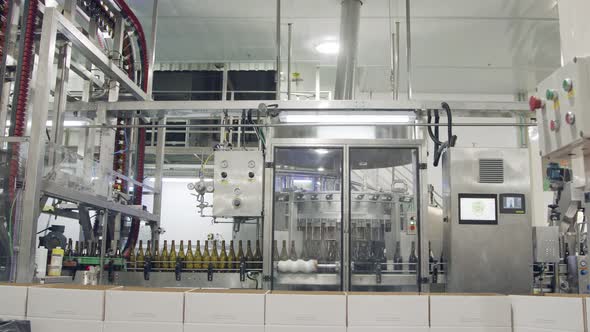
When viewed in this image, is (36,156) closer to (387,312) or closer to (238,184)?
(238,184)

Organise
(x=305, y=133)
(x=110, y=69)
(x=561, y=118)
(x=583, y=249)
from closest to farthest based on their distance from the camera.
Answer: (x=561, y=118)
(x=110, y=69)
(x=583, y=249)
(x=305, y=133)

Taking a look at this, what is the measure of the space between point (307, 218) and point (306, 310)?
2.71 metres

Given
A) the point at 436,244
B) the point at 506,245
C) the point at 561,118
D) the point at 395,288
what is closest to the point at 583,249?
the point at 506,245

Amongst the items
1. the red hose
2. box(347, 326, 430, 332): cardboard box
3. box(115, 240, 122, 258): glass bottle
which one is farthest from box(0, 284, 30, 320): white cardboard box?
box(115, 240, 122, 258): glass bottle

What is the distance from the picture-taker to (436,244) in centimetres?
514

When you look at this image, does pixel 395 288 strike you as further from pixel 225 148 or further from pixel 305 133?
pixel 225 148

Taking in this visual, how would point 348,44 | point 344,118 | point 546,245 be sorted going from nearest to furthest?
1. point 344,118
2. point 546,245
3. point 348,44

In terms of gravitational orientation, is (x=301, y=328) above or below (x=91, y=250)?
below

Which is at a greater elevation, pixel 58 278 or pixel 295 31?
pixel 295 31

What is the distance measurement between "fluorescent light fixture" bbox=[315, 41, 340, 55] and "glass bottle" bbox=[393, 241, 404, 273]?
3.03 m

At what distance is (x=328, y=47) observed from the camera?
710 centimetres

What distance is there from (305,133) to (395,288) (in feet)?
5.56

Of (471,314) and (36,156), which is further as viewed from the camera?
(36,156)

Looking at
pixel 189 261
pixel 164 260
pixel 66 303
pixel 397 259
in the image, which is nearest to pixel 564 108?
pixel 66 303
